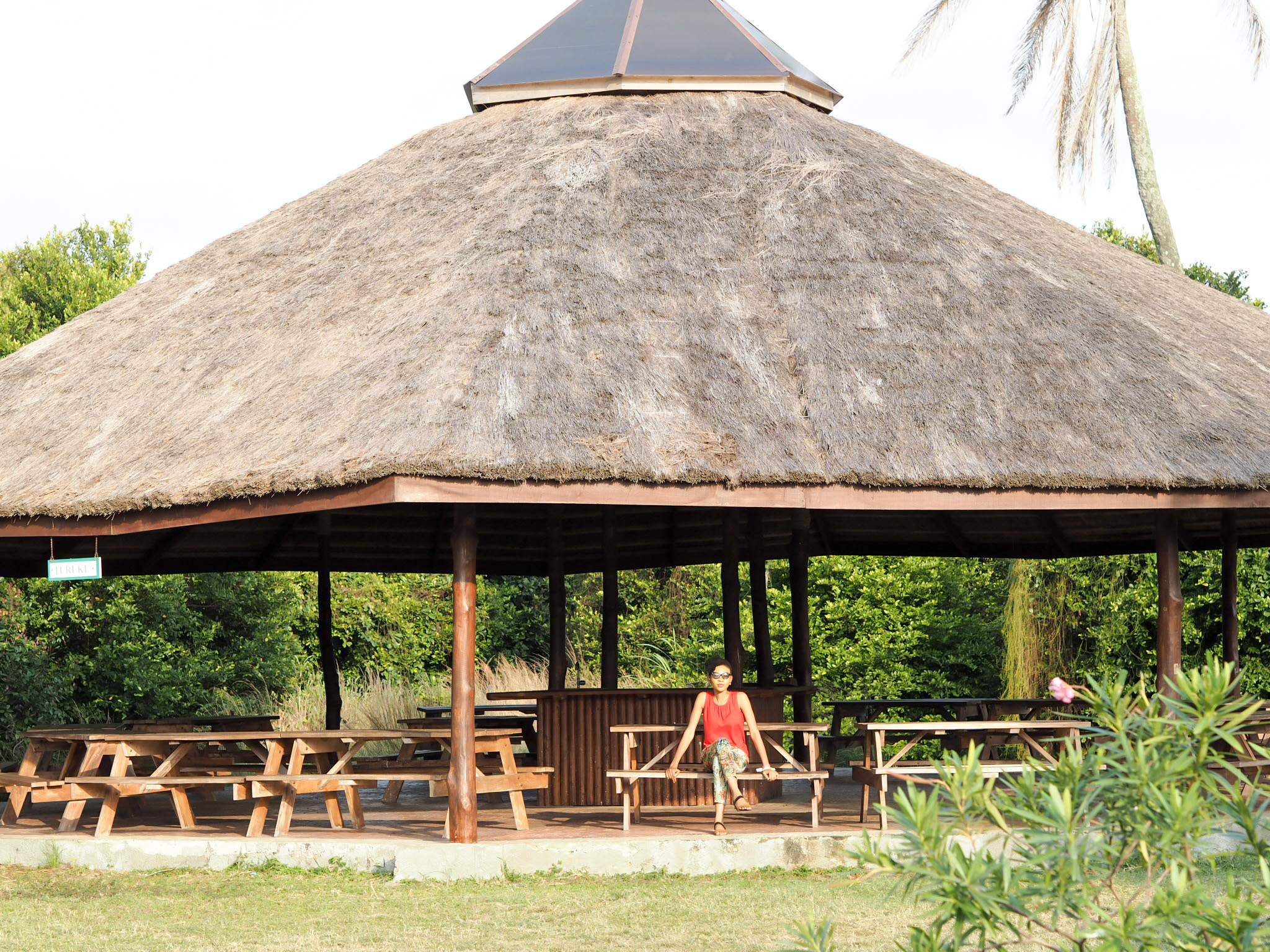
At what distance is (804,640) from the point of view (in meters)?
13.4

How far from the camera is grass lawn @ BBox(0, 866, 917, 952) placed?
637 centimetres

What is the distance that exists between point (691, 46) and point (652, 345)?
5.30 metres

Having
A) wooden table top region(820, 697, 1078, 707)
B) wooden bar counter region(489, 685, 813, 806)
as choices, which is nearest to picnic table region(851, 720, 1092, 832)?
wooden table top region(820, 697, 1078, 707)

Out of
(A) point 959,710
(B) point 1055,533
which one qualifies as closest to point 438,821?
(A) point 959,710

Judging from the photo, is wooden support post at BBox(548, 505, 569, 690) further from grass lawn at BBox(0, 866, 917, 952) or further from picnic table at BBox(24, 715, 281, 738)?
grass lawn at BBox(0, 866, 917, 952)

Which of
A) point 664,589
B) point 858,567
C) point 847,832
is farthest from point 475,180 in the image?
point 664,589

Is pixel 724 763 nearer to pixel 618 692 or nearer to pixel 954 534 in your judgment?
pixel 618 692

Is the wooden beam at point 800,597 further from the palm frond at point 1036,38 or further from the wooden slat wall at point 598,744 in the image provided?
the palm frond at point 1036,38

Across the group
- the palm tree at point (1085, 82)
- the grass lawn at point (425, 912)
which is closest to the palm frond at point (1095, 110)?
the palm tree at point (1085, 82)

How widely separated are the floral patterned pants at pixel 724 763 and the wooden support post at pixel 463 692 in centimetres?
145

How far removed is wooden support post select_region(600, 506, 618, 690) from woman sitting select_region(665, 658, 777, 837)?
8.06 ft

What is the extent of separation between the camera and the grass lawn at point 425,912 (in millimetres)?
6371

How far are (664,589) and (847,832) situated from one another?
16197 millimetres

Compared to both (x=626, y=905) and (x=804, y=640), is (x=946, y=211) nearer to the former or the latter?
(x=804, y=640)
